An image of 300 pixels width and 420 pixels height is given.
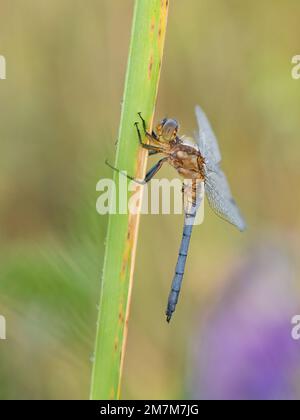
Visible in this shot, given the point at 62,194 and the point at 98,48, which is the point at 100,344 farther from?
the point at 98,48

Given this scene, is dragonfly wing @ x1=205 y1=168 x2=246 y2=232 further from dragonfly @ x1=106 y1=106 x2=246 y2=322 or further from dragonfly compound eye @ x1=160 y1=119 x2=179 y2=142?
dragonfly compound eye @ x1=160 y1=119 x2=179 y2=142

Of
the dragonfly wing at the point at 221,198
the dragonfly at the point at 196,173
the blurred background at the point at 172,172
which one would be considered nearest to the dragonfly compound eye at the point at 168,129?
the dragonfly at the point at 196,173

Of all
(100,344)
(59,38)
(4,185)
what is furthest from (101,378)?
(59,38)

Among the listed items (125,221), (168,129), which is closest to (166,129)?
(168,129)

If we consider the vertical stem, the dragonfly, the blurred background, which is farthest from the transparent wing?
the vertical stem

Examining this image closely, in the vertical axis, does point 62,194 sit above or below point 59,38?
below

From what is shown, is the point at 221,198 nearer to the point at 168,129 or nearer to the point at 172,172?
the point at 168,129

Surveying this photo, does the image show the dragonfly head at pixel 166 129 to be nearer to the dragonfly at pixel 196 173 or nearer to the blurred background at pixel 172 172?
the dragonfly at pixel 196 173
